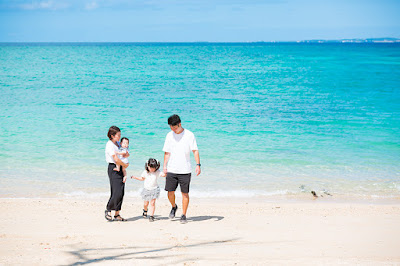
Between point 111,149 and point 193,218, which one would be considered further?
point 193,218

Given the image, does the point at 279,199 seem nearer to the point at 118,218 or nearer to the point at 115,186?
the point at 118,218

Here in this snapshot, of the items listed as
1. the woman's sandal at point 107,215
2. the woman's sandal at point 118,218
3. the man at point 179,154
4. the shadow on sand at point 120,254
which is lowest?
the woman's sandal at point 118,218

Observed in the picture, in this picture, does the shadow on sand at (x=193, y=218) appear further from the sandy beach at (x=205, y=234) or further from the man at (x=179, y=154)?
the man at (x=179, y=154)

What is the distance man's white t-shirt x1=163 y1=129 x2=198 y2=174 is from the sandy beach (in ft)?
2.93

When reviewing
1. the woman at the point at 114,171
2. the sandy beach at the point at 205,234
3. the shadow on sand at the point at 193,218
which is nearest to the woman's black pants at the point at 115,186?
the woman at the point at 114,171

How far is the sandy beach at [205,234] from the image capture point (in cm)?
470

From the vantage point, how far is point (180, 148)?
6.18 metres

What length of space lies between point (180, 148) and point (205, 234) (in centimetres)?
131

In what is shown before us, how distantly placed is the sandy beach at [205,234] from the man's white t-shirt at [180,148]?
0.89 m

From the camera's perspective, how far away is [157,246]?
5164mm

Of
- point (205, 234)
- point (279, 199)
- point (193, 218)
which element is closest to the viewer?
point (205, 234)

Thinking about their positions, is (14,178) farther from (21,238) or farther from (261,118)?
(261,118)

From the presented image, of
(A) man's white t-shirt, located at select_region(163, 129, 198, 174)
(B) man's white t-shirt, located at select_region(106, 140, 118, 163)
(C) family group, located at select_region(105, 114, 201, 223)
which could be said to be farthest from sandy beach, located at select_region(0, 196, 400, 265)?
(B) man's white t-shirt, located at select_region(106, 140, 118, 163)

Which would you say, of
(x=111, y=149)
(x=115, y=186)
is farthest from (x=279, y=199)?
(x=111, y=149)
